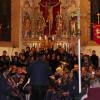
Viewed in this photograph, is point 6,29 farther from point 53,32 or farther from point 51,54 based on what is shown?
point 51,54

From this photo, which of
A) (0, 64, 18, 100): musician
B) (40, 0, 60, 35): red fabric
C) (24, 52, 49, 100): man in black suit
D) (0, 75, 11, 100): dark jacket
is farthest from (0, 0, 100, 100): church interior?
(24, 52, 49, 100): man in black suit

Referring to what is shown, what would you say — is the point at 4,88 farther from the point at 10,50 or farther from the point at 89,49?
the point at 89,49

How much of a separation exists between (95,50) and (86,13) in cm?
190

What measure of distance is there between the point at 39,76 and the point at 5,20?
11.3 meters

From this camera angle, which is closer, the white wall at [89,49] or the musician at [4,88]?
the musician at [4,88]

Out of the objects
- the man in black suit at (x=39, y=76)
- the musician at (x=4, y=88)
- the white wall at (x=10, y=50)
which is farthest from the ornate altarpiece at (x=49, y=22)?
the man in black suit at (x=39, y=76)

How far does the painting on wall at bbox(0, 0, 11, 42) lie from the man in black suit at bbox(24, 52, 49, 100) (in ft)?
35.8

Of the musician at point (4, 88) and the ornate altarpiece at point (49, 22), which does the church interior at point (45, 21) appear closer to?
the ornate altarpiece at point (49, 22)

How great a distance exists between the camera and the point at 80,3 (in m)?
26.0

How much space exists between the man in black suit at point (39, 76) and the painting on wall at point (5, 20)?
35.8 ft

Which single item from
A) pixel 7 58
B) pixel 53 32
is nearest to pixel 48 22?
pixel 53 32

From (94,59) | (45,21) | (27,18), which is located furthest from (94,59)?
(27,18)

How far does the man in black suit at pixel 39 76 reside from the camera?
49.1 feet

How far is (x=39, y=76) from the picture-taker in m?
15.0
